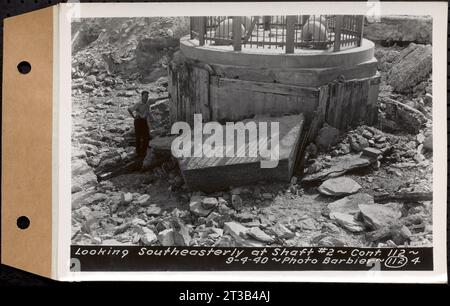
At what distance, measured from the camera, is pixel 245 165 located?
214cm

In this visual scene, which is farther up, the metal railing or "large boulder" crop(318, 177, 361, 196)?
the metal railing

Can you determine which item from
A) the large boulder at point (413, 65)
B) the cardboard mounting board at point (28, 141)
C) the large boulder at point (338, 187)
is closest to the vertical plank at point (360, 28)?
the large boulder at point (413, 65)

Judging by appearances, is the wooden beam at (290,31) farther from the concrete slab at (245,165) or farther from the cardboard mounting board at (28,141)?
the cardboard mounting board at (28,141)

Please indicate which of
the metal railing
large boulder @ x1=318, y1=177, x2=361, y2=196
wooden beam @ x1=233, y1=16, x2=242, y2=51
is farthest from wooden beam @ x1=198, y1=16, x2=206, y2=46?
large boulder @ x1=318, y1=177, x2=361, y2=196

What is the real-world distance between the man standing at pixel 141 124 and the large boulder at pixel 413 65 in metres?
0.95

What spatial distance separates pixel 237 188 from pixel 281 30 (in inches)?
24.0

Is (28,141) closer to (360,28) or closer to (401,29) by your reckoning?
(360,28)

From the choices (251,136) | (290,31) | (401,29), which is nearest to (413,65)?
(401,29)

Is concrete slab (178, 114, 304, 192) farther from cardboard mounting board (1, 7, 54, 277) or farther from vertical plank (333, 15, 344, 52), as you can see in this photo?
cardboard mounting board (1, 7, 54, 277)

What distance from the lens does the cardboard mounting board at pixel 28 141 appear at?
210cm

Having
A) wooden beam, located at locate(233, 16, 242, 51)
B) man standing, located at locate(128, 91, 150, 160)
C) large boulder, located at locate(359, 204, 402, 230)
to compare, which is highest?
wooden beam, located at locate(233, 16, 242, 51)

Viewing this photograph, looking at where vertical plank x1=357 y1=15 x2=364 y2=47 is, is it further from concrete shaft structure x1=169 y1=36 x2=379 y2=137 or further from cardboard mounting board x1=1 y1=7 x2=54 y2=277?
cardboard mounting board x1=1 y1=7 x2=54 y2=277

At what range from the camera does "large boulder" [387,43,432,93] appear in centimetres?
211

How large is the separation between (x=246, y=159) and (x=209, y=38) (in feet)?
1.54
